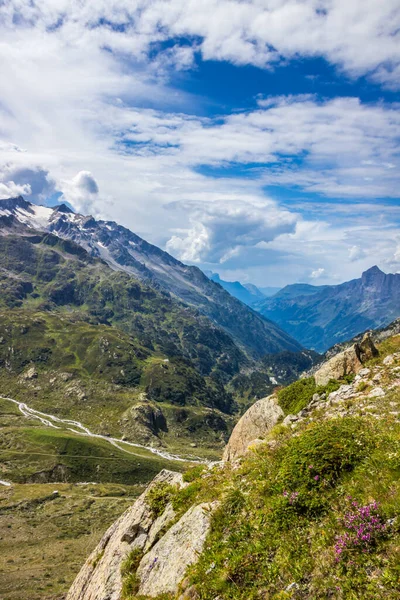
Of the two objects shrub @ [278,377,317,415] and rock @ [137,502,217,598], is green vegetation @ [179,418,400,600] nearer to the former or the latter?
rock @ [137,502,217,598]

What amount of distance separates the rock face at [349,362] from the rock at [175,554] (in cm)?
1789

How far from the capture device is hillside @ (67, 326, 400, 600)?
8.14 m

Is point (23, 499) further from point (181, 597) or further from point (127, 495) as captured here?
point (181, 597)

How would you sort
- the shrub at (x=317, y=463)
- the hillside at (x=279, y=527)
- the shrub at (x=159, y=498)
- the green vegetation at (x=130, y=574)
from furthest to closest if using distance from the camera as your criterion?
the shrub at (x=159, y=498) < the green vegetation at (x=130, y=574) < the shrub at (x=317, y=463) < the hillside at (x=279, y=527)

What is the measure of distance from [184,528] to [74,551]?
10314 cm

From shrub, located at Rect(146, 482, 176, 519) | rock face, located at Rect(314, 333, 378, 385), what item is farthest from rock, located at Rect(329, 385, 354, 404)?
shrub, located at Rect(146, 482, 176, 519)

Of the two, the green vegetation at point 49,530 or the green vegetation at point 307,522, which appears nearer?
the green vegetation at point 307,522

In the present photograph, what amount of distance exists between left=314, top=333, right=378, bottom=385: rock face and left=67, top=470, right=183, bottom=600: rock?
15.3 m

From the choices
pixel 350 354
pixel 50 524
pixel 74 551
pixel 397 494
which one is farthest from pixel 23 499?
pixel 397 494

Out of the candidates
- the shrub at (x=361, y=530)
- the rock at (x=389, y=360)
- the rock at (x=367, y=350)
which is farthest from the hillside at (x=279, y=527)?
the rock at (x=367, y=350)

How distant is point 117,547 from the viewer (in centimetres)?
1559

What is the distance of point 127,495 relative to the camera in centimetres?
16438

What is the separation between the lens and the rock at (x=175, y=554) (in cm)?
1095

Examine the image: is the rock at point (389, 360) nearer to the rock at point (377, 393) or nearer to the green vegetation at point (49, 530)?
the rock at point (377, 393)
